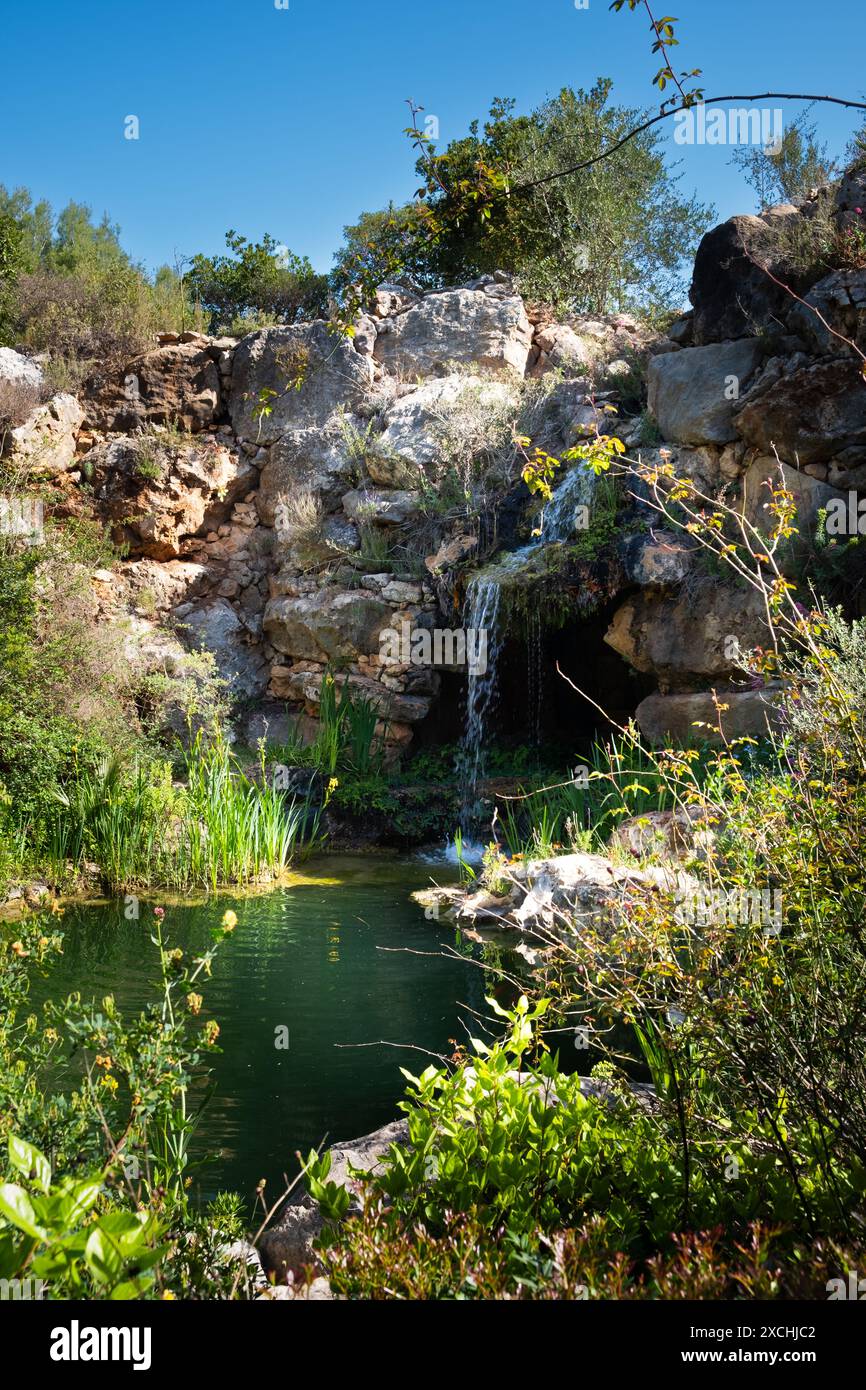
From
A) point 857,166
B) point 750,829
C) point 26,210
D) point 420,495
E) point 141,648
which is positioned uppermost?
point 26,210

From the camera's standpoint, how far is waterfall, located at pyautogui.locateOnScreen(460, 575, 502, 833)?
10258 mm

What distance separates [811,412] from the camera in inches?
350

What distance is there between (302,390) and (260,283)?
3.07 metres

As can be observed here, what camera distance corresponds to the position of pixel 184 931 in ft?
21.4

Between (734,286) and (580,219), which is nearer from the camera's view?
(734,286)

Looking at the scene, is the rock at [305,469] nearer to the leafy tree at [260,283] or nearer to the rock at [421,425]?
the rock at [421,425]

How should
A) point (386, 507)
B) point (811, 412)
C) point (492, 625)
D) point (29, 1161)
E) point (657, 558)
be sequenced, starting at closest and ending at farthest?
point (29, 1161) < point (811, 412) < point (657, 558) < point (492, 625) < point (386, 507)

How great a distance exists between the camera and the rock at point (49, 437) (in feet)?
41.9

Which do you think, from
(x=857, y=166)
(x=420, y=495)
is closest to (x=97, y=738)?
(x=420, y=495)

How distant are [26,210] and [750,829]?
708 inches

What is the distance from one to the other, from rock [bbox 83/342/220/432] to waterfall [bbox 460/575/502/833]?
5.89m

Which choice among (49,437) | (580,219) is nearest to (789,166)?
(580,219)

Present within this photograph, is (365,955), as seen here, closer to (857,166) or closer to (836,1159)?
(836,1159)

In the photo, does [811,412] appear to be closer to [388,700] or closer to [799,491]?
[799,491]
